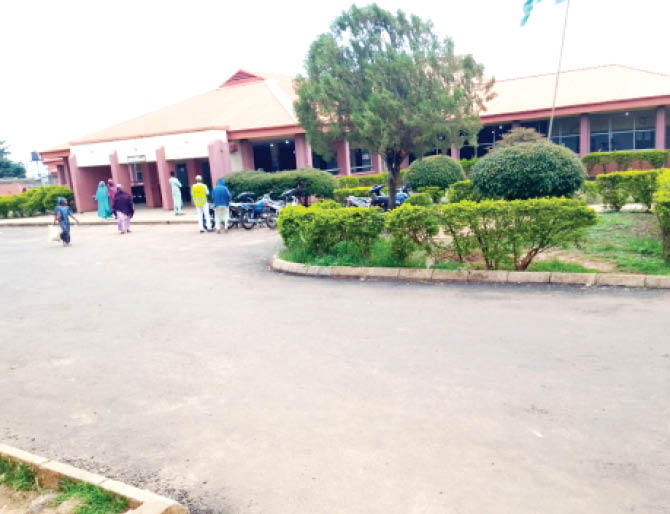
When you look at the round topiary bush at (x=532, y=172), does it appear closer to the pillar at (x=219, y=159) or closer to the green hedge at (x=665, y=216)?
the green hedge at (x=665, y=216)

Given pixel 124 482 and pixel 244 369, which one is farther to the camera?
pixel 244 369

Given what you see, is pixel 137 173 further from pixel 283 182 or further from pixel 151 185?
pixel 283 182

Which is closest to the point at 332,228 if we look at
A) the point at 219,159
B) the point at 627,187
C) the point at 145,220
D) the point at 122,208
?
the point at 627,187

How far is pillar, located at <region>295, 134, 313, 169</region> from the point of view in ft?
88.1

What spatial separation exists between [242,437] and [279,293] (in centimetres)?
479

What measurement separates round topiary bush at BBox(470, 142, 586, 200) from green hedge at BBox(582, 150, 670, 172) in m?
12.5

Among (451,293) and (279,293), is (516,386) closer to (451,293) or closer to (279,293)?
(451,293)

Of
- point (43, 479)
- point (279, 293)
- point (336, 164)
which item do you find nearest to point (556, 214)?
point (279, 293)

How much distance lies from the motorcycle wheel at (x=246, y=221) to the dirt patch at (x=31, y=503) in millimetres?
14443

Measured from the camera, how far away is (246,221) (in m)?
18.0

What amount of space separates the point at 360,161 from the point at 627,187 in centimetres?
1804

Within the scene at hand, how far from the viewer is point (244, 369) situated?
5.64m

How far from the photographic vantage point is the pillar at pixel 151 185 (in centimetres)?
2952

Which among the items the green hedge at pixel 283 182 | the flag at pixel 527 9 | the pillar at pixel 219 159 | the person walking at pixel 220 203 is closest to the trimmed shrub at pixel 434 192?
the green hedge at pixel 283 182
